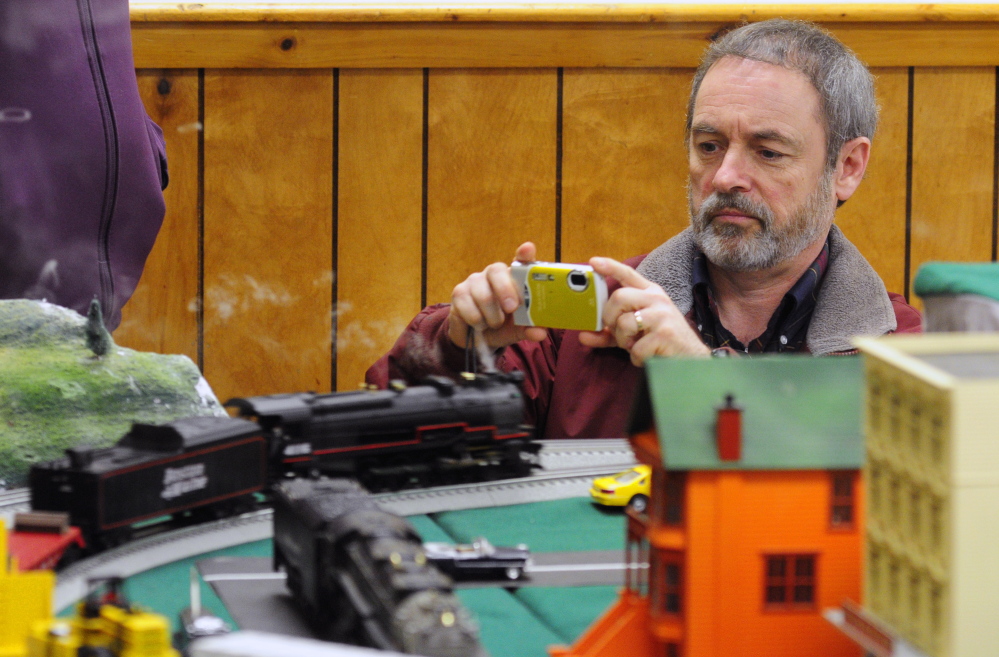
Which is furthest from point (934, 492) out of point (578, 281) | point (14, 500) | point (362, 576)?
point (14, 500)

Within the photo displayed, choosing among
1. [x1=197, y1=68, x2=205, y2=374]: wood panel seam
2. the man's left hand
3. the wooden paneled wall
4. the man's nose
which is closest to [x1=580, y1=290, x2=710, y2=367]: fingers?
the man's left hand

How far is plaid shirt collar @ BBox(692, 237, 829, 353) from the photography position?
196 cm

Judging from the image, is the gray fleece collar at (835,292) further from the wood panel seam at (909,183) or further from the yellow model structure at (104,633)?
the yellow model structure at (104,633)

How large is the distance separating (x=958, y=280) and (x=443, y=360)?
43.4 inches

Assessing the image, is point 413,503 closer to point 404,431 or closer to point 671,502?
point 404,431

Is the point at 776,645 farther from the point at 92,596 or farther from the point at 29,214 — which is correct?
the point at 29,214

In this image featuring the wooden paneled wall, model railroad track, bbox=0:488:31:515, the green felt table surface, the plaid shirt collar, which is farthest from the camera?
the wooden paneled wall

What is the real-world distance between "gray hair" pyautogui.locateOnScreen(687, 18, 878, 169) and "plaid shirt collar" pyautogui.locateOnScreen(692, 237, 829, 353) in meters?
0.20

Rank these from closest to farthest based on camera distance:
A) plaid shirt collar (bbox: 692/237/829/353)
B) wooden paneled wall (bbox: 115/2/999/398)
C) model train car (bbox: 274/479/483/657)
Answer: model train car (bbox: 274/479/483/657) < plaid shirt collar (bbox: 692/237/829/353) < wooden paneled wall (bbox: 115/2/999/398)

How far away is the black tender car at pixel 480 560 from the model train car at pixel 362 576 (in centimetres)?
14

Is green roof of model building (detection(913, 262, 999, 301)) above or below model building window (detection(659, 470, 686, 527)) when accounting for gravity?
above

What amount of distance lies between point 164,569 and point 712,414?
59cm

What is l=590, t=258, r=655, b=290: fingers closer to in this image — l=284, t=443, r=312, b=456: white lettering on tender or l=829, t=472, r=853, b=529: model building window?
l=284, t=443, r=312, b=456: white lettering on tender

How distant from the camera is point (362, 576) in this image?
31.1 inches
